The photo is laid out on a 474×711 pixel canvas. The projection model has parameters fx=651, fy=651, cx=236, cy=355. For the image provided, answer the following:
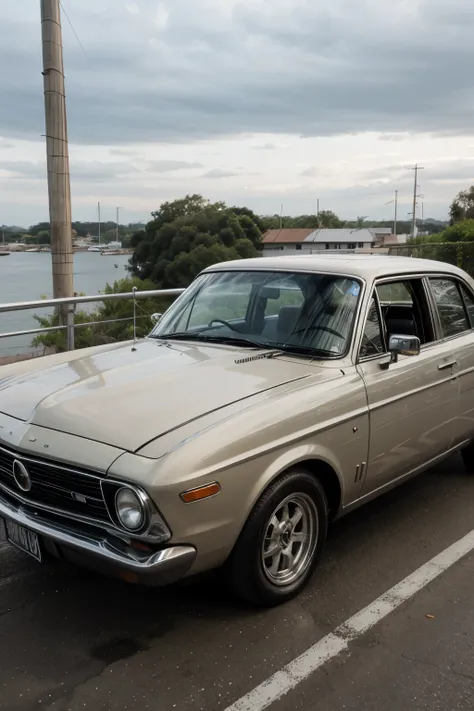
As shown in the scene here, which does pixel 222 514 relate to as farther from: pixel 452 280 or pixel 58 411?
pixel 452 280

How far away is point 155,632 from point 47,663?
53cm

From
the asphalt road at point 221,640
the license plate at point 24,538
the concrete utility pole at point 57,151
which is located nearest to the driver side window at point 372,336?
the asphalt road at point 221,640

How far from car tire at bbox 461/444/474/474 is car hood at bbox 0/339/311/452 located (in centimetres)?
229

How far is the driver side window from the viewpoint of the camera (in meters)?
4.06

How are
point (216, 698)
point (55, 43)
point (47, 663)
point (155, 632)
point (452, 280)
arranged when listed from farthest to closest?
point (55, 43), point (452, 280), point (155, 632), point (47, 663), point (216, 698)

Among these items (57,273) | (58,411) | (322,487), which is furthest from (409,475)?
(57,273)

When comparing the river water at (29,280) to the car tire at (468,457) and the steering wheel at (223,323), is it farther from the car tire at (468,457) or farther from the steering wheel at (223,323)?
the car tire at (468,457)

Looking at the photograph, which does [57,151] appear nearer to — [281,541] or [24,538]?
[24,538]

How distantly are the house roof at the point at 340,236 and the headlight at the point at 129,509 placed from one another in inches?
3206

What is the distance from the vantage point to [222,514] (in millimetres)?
3002

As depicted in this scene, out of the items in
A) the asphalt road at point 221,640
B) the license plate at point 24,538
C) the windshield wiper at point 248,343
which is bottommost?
the asphalt road at point 221,640

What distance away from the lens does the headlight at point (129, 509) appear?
285cm

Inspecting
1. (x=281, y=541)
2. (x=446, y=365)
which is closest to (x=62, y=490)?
(x=281, y=541)

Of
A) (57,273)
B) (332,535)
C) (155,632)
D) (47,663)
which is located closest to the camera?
(47,663)
